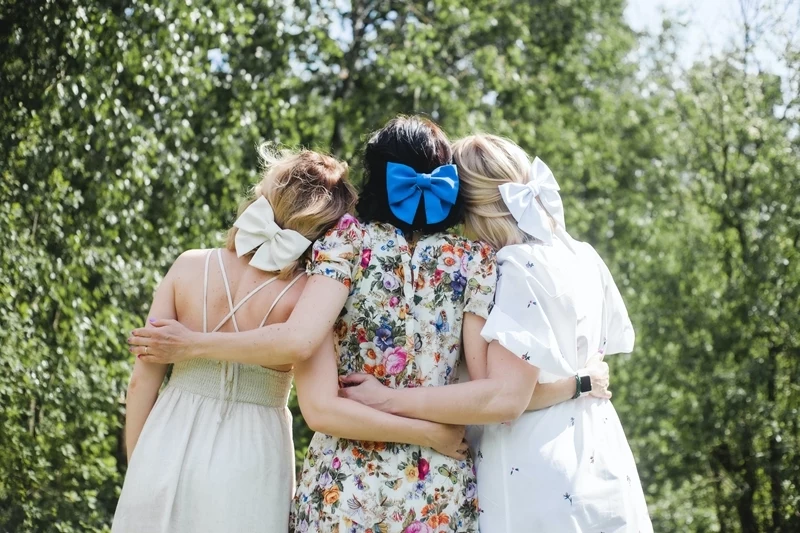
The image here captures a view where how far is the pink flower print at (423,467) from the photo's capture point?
2344mm

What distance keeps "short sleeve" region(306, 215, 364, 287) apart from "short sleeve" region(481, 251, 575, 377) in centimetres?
37

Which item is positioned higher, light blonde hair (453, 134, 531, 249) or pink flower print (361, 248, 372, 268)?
light blonde hair (453, 134, 531, 249)

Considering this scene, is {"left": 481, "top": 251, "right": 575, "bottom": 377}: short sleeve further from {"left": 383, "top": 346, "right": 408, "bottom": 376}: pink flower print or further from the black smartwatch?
{"left": 383, "top": 346, "right": 408, "bottom": 376}: pink flower print

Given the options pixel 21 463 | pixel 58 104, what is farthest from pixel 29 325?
pixel 58 104

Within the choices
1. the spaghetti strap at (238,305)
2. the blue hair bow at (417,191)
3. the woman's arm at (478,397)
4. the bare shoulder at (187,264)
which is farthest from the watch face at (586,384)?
the bare shoulder at (187,264)

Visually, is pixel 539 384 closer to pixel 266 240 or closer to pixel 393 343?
pixel 393 343


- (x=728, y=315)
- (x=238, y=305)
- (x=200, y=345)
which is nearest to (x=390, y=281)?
(x=238, y=305)

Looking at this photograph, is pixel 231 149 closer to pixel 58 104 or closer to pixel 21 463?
pixel 58 104

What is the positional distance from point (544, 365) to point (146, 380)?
1060mm

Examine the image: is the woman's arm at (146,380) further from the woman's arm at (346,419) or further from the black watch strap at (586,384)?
the black watch strap at (586,384)

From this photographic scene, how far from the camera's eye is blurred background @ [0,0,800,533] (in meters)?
3.88

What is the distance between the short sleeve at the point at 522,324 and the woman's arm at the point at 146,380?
2.77 feet

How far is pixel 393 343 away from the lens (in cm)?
239

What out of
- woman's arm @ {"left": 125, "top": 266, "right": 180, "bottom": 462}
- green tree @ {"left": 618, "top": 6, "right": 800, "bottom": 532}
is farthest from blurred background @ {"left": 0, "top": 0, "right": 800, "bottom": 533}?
woman's arm @ {"left": 125, "top": 266, "right": 180, "bottom": 462}
